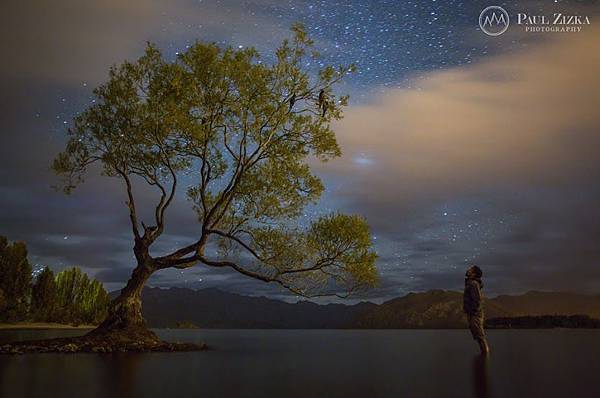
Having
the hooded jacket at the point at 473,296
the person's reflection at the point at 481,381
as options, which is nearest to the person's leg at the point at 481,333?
the hooded jacket at the point at 473,296

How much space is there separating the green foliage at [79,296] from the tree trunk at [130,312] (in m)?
78.2

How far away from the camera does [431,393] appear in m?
12.9

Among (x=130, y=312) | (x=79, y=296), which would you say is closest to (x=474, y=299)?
(x=130, y=312)

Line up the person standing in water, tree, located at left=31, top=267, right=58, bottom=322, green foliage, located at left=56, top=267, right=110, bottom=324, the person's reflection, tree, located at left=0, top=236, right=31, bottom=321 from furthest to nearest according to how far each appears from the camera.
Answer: green foliage, located at left=56, top=267, right=110, bottom=324
tree, located at left=31, top=267, right=58, bottom=322
tree, located at left=0, top=236, right=31, bottom=321
the person standing in water
the person's reflection

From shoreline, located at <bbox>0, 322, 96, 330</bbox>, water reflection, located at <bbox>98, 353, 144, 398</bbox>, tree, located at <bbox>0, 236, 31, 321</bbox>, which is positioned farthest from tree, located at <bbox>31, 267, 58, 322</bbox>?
water reflection, located at <bbox>98, 353, 144, 398</bbox>

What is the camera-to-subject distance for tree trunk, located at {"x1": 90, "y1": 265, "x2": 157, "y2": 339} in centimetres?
3192

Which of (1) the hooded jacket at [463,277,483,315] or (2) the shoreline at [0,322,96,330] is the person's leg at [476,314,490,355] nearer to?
(1) the hooded jacket at [463,277,483,315]

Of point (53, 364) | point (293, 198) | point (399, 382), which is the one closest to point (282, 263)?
point (293, 198)

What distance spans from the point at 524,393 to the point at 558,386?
2252mm

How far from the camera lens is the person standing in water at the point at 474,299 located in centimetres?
2536

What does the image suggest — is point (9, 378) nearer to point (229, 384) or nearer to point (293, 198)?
point (229, 384)

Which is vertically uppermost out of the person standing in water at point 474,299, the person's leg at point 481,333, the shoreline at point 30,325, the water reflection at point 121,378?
the person standing in water at point 474,299

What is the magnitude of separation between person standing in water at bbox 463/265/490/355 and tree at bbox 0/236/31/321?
249ft

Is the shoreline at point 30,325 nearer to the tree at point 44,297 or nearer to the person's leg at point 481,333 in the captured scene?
the tree at point 44,297
